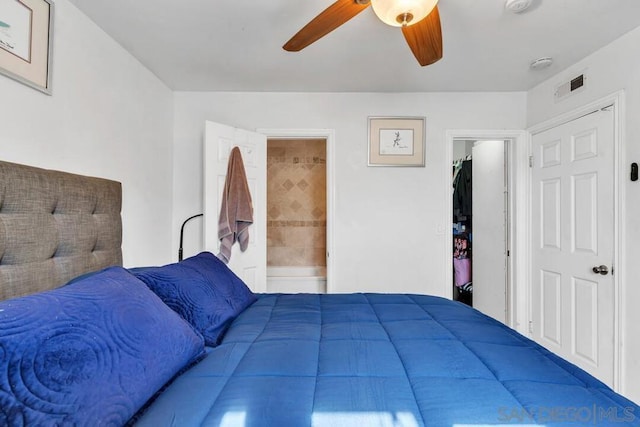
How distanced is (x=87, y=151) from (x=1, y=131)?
18.7 inches

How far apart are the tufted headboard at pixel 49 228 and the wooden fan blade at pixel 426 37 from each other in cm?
168

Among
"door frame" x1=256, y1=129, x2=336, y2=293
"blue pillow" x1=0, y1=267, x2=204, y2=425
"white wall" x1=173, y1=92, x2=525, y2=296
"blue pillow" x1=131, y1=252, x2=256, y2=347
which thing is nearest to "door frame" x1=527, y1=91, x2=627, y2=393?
"white wall" x1=173, y1=92, x2=525, y2=296

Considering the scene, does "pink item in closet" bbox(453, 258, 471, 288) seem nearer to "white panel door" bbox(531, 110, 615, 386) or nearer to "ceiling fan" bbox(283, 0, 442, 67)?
"white panel door" bbox(531, 110, 615, 386)

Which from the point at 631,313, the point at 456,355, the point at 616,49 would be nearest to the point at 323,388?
the point at 456,355

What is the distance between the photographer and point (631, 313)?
195 centimetres

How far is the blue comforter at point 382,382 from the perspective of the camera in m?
0.76

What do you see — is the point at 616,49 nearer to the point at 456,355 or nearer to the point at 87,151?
the point at 456,355

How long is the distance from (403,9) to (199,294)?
1.45 meters

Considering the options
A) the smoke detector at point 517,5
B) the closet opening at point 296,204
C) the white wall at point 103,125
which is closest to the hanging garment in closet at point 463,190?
the closet opening at point 296,204

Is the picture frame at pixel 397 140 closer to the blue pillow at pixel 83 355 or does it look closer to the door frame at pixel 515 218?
the door frame at pixel 515 218

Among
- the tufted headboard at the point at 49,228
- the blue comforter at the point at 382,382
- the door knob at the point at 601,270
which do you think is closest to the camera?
the blue comforter at the point at 382,382

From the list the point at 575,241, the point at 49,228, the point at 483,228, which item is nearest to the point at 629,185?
the point at 575,241

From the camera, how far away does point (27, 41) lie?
1.43 meters

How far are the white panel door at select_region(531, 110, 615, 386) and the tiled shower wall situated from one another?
243 cm
